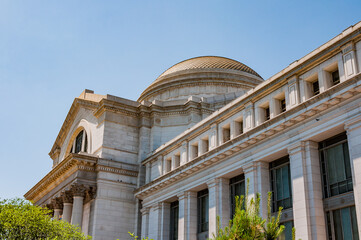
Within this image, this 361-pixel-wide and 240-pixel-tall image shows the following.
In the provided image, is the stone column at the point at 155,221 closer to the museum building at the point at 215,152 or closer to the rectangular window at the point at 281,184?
the museum building at the point at 215,152

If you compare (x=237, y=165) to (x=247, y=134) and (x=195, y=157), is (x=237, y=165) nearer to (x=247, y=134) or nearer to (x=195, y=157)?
(x=247, y=134)

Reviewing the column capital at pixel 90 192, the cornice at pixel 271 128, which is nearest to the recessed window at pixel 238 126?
the cornice at pixel 271 128

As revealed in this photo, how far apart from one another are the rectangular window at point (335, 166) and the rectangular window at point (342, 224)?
106 centimetres

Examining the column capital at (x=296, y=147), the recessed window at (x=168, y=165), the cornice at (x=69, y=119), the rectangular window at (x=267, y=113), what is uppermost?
the cornice at (x=69, y=119)

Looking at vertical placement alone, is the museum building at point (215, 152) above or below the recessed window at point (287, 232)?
above

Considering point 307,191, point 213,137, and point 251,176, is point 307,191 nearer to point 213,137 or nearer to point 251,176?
point 251,176

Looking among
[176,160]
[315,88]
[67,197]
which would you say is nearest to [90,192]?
[67,197]

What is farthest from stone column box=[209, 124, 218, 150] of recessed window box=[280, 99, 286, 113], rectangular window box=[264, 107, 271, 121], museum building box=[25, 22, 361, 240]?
recessed window box=[280, 99, 286, 113]

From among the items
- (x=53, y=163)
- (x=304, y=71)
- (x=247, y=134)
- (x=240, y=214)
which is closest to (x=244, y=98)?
(x=247, y=134)

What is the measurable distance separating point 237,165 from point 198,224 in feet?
24.6

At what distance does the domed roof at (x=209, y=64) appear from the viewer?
5841cm

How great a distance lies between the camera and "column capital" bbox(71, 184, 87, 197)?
42.1 metres

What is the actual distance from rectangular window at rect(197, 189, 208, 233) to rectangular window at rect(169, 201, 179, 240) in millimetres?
3720

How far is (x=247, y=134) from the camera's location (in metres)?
29.7
